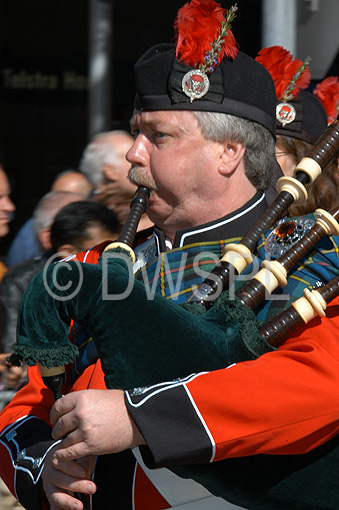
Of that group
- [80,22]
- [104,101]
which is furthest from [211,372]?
[80,22]

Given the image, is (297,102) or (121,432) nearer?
(121,432)

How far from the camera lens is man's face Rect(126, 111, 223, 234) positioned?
2.18m

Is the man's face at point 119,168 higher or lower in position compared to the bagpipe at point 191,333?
lower

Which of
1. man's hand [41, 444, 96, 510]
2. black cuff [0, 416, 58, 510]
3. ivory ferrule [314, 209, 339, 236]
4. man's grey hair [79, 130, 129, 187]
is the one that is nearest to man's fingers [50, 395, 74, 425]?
man's hand [41, 444, 96, 510]

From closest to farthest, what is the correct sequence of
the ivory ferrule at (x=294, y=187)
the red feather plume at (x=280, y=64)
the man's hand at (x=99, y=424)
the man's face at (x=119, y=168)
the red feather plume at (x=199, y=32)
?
the man's hand at (x=99, y=424)
the ivory ferrule at (x=294, y=187)
the red feather plume at (x=199, y=32)
the red feather plume at (x=280, y=64)
the man's face at (x=119, y=168)

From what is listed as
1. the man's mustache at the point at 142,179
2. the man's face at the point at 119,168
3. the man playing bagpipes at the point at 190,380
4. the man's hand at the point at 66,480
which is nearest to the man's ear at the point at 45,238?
the man's face at the point at 119,168

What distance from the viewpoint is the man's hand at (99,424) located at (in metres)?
1.66

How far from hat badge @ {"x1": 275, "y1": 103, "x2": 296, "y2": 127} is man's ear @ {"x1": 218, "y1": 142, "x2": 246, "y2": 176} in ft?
3.17

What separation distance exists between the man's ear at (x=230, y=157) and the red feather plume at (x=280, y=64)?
1.56ft

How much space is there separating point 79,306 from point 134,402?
0.23 metres

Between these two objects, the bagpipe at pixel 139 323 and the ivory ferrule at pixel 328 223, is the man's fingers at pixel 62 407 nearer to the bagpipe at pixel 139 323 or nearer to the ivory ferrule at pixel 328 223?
the bagpipe at pixel 139 323

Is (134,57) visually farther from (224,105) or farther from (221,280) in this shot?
(221,280)

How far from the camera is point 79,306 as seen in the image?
1721 mm

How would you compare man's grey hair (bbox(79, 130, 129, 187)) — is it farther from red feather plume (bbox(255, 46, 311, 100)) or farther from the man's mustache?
the man's mustache
